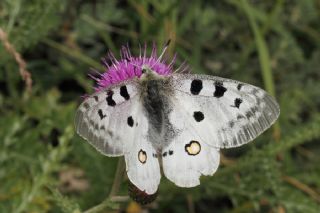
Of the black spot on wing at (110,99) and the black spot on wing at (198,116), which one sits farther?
the black spot on wing at (198,116)

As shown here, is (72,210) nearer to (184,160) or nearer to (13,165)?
(184,160)

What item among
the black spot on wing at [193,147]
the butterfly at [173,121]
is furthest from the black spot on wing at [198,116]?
the black spot on wing at [193,147]

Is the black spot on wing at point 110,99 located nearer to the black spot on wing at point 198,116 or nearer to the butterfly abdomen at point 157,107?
A: the butterfly abdomen at point 157,107

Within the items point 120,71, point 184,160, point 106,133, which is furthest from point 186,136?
point 120,71

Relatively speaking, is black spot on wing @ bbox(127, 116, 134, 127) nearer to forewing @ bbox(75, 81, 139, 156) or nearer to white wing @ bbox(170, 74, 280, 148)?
forewing @ bbox(75, 81, 139, 156)

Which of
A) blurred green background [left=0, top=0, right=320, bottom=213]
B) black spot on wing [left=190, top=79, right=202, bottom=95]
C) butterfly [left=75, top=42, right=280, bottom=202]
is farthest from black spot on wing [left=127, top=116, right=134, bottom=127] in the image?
blurred green background [left=0, top=0, right=320, bottom=213]

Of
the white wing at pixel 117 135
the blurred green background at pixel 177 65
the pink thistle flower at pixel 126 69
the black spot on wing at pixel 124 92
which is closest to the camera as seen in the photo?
the white wing at pixel 117 135

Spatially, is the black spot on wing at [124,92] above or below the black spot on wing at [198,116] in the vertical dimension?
below
